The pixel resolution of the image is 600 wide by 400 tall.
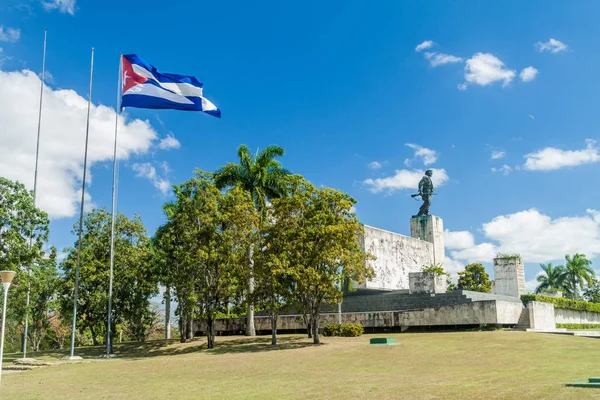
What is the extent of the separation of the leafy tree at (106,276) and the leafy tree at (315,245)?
8764 mm

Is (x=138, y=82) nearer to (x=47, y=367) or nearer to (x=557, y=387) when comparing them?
(x=47, y=367)

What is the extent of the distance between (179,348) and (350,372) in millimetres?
14416

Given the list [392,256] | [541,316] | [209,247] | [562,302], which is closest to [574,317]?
[562,302]

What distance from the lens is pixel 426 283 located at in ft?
102

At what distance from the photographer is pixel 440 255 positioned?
45.8 meters

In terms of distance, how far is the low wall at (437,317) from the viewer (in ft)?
88.7

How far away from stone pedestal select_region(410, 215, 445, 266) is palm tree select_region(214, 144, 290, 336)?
50.5 feet

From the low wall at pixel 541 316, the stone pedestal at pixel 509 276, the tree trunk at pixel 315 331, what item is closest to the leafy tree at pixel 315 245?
the tree trunk at pixel 315 331

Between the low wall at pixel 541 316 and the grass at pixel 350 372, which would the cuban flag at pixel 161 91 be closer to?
the grass at pixel 350 372

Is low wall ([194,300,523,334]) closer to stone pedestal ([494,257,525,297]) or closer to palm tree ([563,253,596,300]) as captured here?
stone pedestal ([494,257,525,297])

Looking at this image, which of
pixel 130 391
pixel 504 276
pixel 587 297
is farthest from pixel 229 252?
pixel 587 297

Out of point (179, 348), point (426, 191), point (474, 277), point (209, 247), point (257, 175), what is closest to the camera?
point (209, 247)

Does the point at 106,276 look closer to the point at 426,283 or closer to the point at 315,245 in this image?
the point at 315,245

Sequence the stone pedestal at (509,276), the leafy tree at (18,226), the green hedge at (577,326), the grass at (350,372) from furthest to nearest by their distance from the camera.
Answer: the stone pedestal at (509,276) < the green hedge at (577,326) < the leafy tree at (18,226) < the grass at (350,372)
